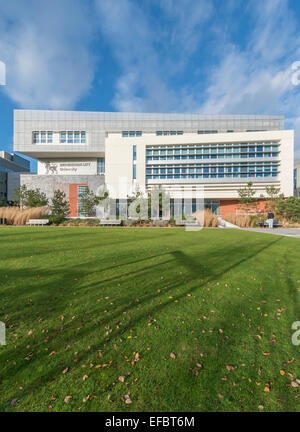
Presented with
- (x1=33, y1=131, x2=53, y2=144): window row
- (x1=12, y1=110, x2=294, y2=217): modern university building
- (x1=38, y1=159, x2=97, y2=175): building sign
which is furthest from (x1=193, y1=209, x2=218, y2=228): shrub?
(x1=33, y1=131, x2=53, y2=144): window row

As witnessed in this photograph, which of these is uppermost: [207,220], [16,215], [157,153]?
[157,153]

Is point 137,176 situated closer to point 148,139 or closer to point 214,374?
point 148,139

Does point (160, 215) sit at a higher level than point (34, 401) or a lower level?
higher

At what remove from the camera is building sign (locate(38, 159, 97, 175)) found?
4184cm

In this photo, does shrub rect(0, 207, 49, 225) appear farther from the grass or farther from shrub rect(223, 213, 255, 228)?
shrub rect(223, 213, 255, 228)

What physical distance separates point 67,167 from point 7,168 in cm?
4056

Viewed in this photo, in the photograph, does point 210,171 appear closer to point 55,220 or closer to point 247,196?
point 247,196

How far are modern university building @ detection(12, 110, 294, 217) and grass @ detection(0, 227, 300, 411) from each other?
3079 cm

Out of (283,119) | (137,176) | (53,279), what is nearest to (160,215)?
(137,176)

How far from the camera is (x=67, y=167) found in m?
42.4

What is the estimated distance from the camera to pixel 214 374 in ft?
6.23

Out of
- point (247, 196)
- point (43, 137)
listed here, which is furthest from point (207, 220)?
point (43, 137)

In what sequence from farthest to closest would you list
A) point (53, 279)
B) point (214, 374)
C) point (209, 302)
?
point (53, 279) < point (209, 302) < point (214, 374)
